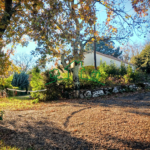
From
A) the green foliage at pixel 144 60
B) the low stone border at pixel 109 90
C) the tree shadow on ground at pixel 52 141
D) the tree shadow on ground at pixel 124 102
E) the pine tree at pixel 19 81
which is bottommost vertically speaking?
the tree shadow on ground at pixel 52 141

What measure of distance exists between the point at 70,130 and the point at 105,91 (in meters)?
6.08

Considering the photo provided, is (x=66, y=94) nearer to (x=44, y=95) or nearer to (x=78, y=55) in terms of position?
(x=44, y=95)

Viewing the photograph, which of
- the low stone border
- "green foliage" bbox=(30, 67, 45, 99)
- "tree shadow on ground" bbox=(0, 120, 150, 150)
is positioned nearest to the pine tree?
"green foliage" bbox=(30, 67, 45, 99)

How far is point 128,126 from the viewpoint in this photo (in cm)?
368

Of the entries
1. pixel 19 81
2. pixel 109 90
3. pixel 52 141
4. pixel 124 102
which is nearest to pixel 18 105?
pixel 52 141

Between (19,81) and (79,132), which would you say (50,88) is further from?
(19,81)

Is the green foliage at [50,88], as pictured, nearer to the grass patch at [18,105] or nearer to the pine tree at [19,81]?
the grass patch at [18,105]

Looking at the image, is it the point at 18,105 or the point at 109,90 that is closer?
the point at 18,105

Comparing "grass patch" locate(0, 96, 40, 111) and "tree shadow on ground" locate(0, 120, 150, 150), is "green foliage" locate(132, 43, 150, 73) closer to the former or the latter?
"grass patch" locate(0, 96, 40, 111)

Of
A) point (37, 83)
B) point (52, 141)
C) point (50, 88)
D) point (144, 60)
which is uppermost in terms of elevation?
point (144, 60)

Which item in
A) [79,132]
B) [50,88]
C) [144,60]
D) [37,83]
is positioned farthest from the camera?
[144,60]

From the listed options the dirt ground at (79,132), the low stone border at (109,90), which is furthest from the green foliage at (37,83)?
the dirt ground at (79,132)

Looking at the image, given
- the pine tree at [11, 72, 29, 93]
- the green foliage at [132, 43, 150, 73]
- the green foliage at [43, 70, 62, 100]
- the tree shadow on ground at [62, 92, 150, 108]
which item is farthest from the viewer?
the green foliage at [132, 43, 150, 73]

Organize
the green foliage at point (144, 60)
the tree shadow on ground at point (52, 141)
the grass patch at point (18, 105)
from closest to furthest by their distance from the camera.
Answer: the tree shadow on ground at point (52, 141) < the grass patch at point (18, 105) < the green foliage at point (144, 60)
